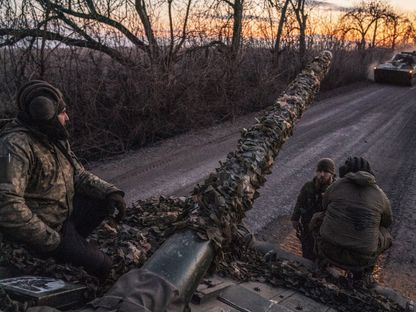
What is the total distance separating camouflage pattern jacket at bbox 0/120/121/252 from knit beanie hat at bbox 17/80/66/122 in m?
0.11

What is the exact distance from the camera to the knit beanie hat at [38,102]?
3018mm

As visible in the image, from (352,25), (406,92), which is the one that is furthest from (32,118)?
(352,25)

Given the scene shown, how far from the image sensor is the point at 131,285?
204 cm

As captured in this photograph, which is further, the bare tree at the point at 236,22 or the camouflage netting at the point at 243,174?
the bare tree at the point at 236,22

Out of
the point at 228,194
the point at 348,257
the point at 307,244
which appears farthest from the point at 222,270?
the point at 307,244

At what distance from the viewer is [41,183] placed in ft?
10.1

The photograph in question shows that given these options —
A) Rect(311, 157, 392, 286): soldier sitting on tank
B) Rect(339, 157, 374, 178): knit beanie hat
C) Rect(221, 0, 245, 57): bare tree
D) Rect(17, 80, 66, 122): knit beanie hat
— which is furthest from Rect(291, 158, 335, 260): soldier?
Rect(221, 0, 245, 57): bare tree

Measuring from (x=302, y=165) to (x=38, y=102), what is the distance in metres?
7.90

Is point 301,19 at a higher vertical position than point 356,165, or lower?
higher

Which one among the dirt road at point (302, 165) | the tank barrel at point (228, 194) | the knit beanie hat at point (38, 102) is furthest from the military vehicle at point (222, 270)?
the dirt road at point (302, 165)

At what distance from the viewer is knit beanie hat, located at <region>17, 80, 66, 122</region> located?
3.02 meters

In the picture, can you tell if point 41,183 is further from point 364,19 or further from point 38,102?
point 364,19

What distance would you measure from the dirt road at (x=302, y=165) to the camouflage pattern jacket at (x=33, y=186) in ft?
13.4

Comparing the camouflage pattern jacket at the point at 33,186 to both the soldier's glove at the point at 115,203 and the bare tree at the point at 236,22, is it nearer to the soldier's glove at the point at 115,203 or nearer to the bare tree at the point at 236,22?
the soldier's glove at the point at 115,203
